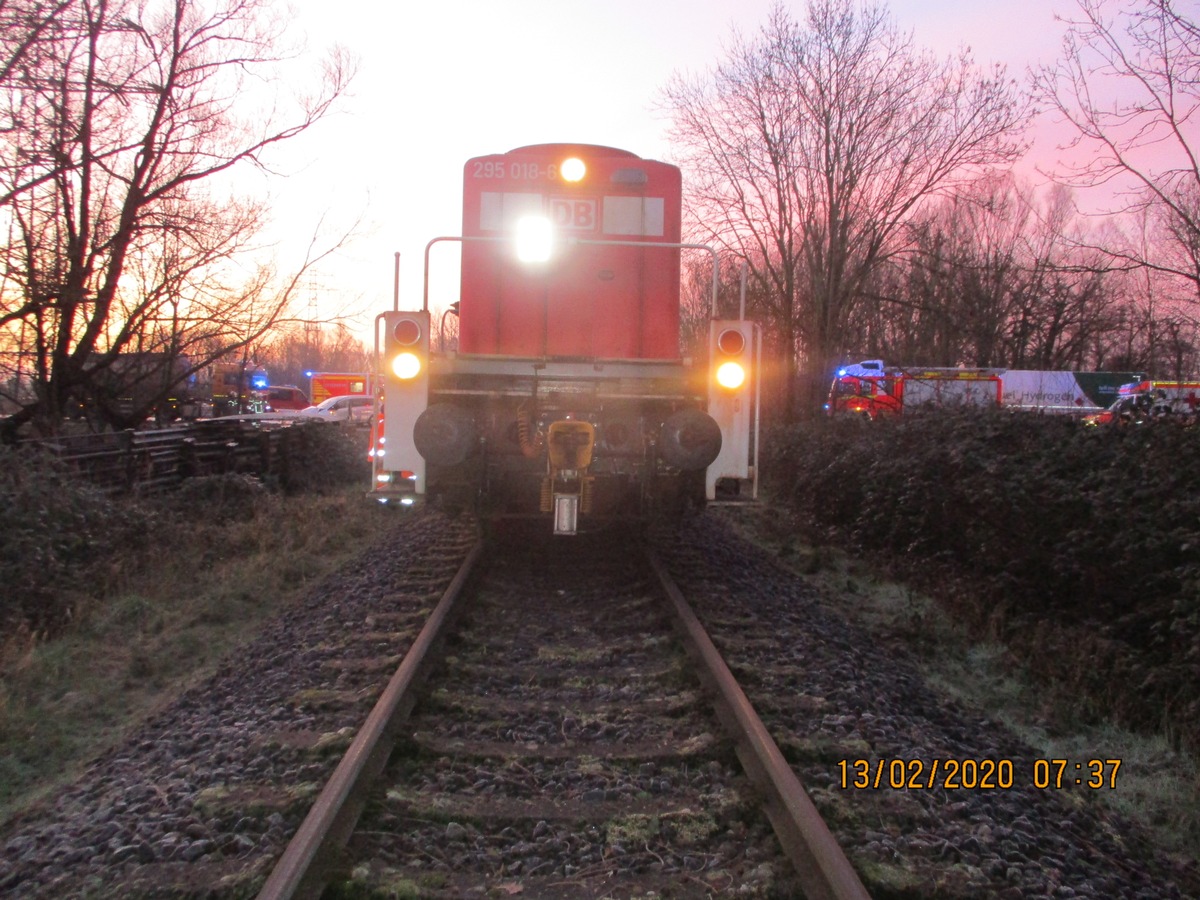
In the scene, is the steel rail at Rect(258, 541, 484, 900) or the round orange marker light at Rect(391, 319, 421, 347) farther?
the round orange marker light at Rect(391, 319, 421, 347)

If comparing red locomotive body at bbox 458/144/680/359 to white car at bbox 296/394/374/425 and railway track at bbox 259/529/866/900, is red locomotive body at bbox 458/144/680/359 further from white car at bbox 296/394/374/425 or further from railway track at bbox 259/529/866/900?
white car at bbox 296/394/374/425

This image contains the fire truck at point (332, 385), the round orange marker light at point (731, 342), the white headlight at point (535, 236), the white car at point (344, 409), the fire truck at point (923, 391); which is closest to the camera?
the round orange marker light at point (731, 342)

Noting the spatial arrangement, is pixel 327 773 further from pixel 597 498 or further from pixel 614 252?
pixel 614 252

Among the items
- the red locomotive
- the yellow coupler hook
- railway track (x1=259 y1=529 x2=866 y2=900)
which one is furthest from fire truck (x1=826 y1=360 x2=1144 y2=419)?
railway track (x1=259 y1=529 x2=866 y2=900)

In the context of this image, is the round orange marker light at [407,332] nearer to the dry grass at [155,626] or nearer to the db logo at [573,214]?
the db logo at [573,214]

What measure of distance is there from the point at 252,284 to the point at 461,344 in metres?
8.07

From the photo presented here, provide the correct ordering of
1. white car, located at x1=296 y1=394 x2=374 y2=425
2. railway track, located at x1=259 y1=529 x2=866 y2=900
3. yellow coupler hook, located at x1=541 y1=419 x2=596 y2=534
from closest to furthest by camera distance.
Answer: railway track, located at x1=259 y1=529 x2=866 y2=900 → yellow coupler hook, located at x1=541 y1=419 x2=596 y2=534 → white car, located at x1=296 y1=394 x2=374 y2=425

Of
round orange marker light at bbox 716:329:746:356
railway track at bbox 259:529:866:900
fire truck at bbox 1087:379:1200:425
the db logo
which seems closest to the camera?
railway track at bbox 259:529:866:900

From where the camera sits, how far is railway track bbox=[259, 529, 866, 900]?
3.40m

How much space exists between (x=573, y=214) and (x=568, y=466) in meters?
2.92

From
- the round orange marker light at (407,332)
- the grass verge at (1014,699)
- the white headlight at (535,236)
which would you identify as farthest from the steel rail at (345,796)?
the white headlight at (535,236)

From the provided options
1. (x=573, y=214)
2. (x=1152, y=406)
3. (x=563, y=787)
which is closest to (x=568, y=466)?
(x=573, y=214)

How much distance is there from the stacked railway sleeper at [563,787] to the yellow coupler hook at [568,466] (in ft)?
3.87

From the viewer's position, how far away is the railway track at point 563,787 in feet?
11.2
